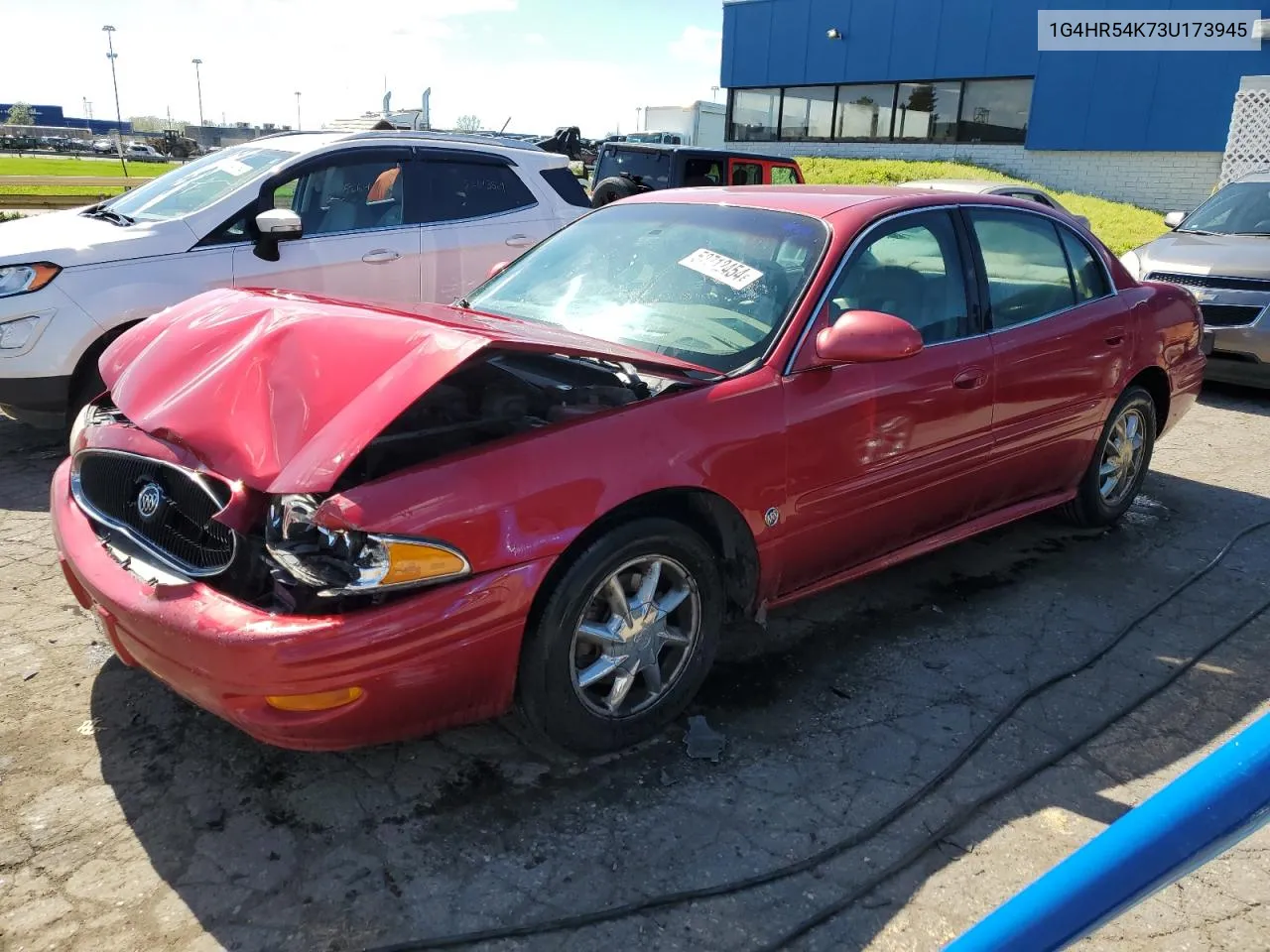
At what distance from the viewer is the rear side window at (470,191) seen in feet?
20.9

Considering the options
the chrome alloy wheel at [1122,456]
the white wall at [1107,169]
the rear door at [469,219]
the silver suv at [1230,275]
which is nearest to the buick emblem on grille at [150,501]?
the rear door at [469,219]

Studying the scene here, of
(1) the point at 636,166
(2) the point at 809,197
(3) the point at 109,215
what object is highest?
(1) the point at 636,166

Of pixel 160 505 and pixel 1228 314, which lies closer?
pixel 160 505

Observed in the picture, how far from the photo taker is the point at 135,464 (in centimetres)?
283

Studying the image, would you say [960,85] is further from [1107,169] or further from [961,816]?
[961,816]

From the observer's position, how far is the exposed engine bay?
2.84 meters

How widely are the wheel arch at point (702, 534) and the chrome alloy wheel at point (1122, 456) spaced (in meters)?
2.45

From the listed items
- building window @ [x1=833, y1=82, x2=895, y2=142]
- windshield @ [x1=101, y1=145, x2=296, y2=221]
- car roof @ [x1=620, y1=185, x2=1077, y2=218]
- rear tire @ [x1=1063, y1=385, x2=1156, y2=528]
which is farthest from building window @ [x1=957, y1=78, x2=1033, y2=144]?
car roof @ [x1=620, y1=185, x2=1077, y2=218]

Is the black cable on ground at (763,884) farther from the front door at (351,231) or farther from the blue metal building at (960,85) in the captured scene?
the blue metal building at (960,85)

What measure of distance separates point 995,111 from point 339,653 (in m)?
25.5

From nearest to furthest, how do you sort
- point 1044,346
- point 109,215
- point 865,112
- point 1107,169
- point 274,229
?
point 1044,346 < point 274,229 < point 109,215 < point 1107,169 < point 865,112

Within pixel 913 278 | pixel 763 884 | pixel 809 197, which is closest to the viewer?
pixel 763 884

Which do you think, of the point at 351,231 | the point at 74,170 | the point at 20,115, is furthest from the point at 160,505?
the point at 20,115

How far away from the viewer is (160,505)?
272cm
